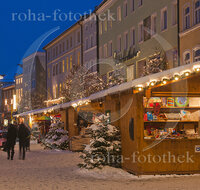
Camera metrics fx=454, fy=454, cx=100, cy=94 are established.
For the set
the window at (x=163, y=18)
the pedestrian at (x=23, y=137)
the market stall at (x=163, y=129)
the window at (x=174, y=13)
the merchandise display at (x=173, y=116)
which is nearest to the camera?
the market stall at (x=163, y=129)

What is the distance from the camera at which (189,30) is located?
89.8 feet

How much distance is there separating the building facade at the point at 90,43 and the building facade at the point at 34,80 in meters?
17.4

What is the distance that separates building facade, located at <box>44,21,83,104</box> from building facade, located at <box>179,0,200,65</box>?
22296 millimetres

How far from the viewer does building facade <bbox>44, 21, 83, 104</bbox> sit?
53944mm

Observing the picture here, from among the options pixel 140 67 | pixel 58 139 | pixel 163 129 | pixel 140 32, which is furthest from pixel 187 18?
pixel 163 129

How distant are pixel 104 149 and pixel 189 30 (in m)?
15.3

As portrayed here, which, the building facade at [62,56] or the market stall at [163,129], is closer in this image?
the market stall at [163,129]

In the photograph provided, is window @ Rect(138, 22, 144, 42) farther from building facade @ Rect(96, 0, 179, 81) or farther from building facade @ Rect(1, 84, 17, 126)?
building facade @ Rect(1, 84, 17, 126)

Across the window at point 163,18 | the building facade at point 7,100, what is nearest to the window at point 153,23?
the window at point 163,18

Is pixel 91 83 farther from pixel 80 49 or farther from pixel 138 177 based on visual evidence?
pixel 138 177

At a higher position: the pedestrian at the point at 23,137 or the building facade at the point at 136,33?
the building facade at the point at 136,33

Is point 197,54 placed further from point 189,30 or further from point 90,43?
point 90,43

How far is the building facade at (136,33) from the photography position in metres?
30.2

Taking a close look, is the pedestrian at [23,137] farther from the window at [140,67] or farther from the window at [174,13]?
the window at [140,67]
